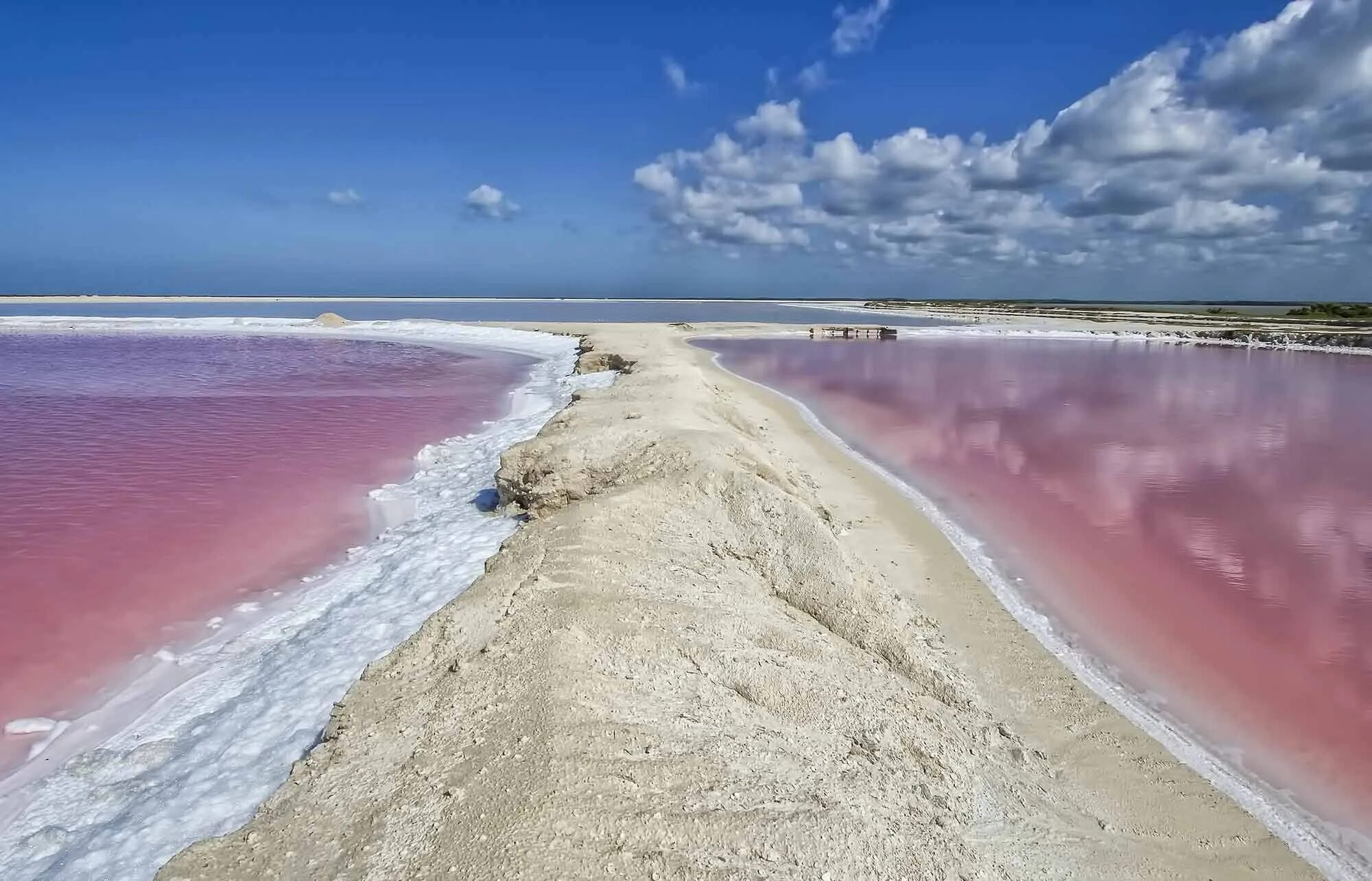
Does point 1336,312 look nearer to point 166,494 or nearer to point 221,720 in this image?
point 166,494

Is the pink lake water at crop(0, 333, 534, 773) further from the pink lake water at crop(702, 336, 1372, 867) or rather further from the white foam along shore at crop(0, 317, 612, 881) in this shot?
the pink lake water at crop(702, 336, 1372, 867)

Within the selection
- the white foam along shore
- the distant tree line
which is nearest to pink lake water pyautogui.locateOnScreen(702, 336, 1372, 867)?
the white foam along shore

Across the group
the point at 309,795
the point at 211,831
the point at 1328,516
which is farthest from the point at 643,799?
the point at 1328,516

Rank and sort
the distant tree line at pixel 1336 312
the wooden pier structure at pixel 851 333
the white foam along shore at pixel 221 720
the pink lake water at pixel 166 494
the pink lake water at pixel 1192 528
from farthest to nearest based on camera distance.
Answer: the distant tree line at pixel 1336 312 → the wooden pier structure at pixel 851 333 → the pink lake water at pixel 166 494 → the pink lake water at pixel 1192 528 → the white foam along shore at pixel 221 720

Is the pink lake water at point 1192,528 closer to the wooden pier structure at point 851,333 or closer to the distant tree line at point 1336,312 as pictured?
the wooden pier structure at point 851,333

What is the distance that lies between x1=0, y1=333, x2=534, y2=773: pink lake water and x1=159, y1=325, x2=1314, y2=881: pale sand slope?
3205 millimetres

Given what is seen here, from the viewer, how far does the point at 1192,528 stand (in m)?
10.5

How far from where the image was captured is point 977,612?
7.27 meters

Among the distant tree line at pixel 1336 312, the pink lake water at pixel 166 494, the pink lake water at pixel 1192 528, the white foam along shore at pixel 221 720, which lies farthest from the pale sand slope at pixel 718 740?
the distant tree line at pixel 1336 312

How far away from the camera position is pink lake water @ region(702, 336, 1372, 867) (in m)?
5.97

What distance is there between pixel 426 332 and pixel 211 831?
4792cm

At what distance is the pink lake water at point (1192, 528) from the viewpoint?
5973 millimetres

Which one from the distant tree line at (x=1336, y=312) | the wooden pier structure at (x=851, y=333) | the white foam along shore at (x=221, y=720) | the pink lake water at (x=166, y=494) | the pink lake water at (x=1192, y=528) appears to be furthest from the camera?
the distant tree line at (x=1336, y=312)

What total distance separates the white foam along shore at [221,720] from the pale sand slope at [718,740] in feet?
3.31
